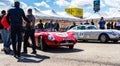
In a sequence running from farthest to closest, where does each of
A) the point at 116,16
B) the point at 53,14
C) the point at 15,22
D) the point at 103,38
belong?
the point at 53,14 → the point at 116,16 → the point at 103,38 → the point at 15,22

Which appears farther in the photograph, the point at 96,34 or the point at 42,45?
the point at 96,34

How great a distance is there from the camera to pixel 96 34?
17.7m

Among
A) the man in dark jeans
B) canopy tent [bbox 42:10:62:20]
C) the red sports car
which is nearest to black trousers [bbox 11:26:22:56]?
the man in dark jeans

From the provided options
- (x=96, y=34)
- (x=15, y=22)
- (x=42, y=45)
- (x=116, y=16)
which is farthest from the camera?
(x=116, y=16)

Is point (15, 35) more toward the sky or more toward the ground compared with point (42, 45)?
more toward the sky

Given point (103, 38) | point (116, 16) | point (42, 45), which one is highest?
point (116, 16)

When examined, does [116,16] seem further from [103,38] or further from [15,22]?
[15,22]

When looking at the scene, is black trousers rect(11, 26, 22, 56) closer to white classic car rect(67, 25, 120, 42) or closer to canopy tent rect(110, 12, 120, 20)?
white classic car rect(67, 25, 120, 42)

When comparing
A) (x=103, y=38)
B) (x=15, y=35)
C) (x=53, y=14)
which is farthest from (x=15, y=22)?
(x=53, y=14)

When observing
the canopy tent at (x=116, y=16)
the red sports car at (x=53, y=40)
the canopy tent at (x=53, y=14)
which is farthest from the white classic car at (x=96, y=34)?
the canopy tent at (x=116, y=16)

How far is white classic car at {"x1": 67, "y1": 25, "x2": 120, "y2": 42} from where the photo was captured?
1708 cm

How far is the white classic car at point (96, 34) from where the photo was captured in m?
17.1

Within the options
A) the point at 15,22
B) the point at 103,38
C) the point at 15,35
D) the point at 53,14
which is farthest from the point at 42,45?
the point at 53,14

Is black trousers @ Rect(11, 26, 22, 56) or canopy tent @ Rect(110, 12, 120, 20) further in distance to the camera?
canopy tent @ Rect(110, 12, 120, 20)
